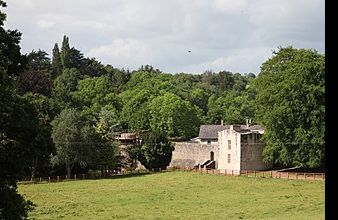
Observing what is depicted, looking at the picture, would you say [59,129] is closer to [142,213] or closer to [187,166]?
[187,166]

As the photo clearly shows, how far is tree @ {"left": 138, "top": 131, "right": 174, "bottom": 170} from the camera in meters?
43.1

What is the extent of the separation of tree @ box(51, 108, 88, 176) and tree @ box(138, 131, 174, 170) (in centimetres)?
533

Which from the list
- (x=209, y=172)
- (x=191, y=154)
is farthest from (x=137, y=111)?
(x=209, y=172)

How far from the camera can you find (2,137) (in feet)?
33.3

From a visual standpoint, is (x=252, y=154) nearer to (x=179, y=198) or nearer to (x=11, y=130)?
(x=179, y=198)

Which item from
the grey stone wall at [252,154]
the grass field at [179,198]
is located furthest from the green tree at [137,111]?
the grass field at [179,198]

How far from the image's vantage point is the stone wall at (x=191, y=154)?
45156 mm

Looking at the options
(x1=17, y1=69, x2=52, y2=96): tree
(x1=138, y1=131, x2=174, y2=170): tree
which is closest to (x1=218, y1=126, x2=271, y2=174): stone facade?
(x1=138, y1=131, x2=174, y2=170): tree

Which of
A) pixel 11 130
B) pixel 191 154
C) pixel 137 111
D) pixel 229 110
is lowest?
pixel 191 154

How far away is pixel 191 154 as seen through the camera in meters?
46.8

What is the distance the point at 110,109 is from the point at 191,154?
19884mm

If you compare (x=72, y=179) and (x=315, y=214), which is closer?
(x=315, y=214)

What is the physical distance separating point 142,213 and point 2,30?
1398 cm
